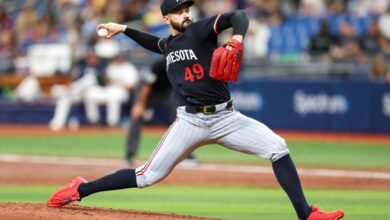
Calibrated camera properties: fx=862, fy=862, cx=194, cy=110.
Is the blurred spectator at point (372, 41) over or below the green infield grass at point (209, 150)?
over

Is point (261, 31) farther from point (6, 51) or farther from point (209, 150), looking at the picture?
point (6, 51)

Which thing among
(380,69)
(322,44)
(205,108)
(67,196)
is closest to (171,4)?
(205,108)

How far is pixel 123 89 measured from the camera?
20.6m

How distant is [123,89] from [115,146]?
4.02 m

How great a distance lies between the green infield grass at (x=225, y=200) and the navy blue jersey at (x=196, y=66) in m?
1.35

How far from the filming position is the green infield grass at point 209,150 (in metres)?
14.4

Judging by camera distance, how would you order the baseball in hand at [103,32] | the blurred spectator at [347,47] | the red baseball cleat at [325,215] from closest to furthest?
the red baseball cleat at [325,215]
the baseball in hand at [103,32]
the blurred spectator at [347,47]

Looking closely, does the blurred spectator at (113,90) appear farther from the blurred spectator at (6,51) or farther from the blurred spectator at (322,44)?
the blurred spectator at (322,44)

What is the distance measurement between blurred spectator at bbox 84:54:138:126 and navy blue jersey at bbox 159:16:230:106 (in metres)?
13.3

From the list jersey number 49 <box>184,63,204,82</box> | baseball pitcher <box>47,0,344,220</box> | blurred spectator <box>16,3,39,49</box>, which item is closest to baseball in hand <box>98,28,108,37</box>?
baseball pitcher <box>47,0,344,220</box>

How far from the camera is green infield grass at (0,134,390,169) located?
A: 47.3 feet

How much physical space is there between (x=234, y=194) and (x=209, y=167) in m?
2.94

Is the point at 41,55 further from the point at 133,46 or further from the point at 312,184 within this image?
the point at 312,184

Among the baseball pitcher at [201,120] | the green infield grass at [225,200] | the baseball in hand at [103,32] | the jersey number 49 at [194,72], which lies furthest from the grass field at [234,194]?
the baseball in hand at [103,32]
